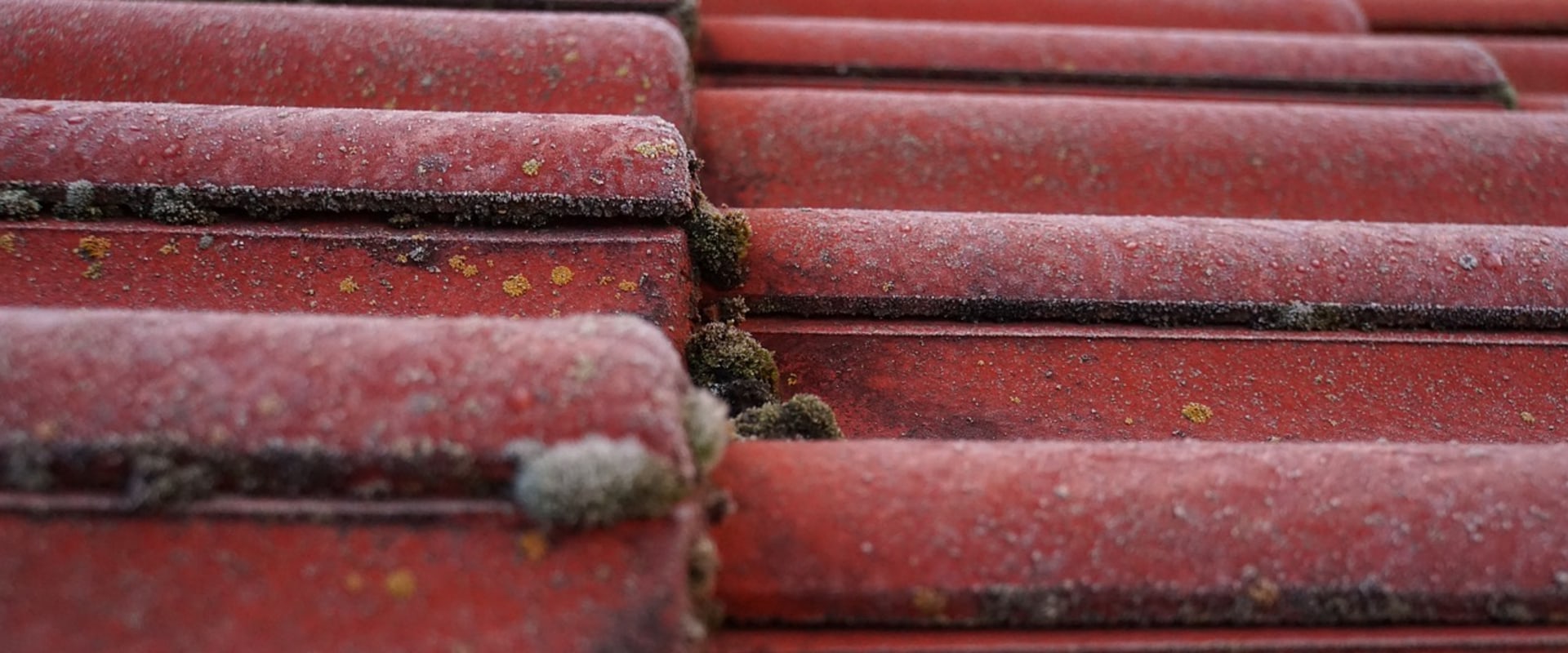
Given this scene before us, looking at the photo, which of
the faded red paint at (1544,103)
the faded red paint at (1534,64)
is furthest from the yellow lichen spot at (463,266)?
the faded red paint at (1534,64)

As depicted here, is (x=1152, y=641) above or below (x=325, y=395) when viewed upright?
above

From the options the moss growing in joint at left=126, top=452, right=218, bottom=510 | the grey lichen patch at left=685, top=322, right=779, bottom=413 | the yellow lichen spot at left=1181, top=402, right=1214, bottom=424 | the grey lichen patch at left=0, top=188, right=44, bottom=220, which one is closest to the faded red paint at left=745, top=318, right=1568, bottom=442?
the yellow lichen spot at left=1181, top=402, right=1214, bottom=424

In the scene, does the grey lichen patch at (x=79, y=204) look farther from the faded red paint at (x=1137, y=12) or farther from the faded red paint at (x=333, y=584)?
the faded red paint at (x=1137, y=12)

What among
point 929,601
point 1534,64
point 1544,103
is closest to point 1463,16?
point 1534,64

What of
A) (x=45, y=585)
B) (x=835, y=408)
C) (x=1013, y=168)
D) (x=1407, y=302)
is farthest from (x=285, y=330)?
(x=1407, y=302)

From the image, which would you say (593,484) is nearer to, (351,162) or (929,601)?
(929,601)

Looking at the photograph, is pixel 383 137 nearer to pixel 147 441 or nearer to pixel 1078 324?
pixel 147 441
